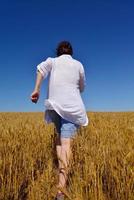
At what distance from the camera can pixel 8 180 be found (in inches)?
142

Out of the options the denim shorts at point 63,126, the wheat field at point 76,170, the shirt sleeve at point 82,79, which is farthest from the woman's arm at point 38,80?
the wheat field at point 76,170

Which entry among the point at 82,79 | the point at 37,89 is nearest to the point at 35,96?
the point at 37,89

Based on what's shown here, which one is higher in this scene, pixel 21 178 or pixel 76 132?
pixel 76 132

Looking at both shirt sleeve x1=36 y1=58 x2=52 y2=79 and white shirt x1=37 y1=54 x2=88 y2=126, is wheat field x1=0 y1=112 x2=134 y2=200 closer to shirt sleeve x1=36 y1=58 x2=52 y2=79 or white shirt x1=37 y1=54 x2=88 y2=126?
white shirt x1=37 y1=54 x2=88 y2=126

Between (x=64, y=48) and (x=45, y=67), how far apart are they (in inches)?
A: 12.4

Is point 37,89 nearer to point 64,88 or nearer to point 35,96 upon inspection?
point 35,96

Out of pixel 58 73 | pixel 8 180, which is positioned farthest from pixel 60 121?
pixel 8 180

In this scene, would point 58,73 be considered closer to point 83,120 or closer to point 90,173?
point 83,120

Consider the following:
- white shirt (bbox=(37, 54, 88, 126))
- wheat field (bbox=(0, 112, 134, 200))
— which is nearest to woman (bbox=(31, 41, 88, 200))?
white shirt (bbox=(37, 54, 88, 126))

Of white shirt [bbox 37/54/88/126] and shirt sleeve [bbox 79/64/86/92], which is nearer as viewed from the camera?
white shirt [bbox 37/54/88/126]

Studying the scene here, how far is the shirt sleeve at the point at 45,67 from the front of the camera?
409 centimetres

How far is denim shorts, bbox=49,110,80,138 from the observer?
398 centimetres

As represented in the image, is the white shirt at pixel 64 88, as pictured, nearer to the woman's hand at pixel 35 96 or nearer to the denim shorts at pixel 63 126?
the denim shorts at pixel 63 126

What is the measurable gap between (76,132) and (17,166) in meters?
0.65
